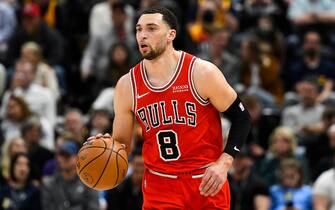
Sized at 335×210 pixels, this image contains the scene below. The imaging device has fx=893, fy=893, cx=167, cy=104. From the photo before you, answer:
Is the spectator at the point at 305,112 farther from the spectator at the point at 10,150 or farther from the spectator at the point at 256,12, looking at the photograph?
the spectator at the point at 10,150

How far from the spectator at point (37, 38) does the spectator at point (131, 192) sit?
12.8 ft

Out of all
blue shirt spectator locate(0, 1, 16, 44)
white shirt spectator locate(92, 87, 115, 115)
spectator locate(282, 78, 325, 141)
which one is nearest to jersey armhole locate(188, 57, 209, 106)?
spectator locate(282, 78, 325, 141)

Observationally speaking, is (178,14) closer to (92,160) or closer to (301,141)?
(301,141)

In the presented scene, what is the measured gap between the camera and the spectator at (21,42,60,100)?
13.5 meters

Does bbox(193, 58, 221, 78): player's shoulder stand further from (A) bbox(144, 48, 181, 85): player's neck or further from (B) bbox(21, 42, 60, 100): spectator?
(B) bbox(21, 42, 60, 100): spectator

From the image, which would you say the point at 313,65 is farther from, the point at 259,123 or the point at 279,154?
the point at 279,154

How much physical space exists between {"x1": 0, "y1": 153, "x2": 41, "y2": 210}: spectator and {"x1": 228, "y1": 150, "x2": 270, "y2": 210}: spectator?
2.45 metres

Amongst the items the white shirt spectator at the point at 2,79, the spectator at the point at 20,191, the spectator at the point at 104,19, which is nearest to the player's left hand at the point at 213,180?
the spectator at the point at 20,191

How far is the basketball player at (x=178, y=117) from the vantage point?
671cm

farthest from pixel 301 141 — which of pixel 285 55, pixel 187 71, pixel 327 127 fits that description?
pixel 187 71

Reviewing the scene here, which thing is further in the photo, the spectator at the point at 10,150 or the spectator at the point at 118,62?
the spectator at the point at 118,62

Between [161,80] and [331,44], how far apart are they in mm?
8726

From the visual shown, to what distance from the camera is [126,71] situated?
533 inches

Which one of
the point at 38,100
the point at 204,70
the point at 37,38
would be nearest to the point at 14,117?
the point at 38,100
